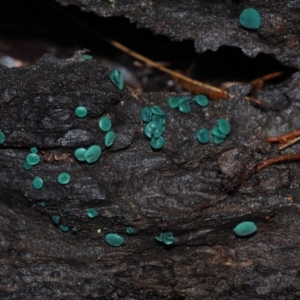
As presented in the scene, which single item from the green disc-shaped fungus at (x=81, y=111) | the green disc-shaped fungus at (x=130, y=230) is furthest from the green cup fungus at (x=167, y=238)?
the green disc-shaped fungus at (x=81, y=111)

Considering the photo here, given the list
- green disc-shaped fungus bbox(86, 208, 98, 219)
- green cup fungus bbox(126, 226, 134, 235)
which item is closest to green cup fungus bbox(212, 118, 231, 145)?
green cup fungus bbox(126, 226, 134, 235)

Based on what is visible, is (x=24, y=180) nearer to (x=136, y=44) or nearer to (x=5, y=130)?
(x=5, y=130)

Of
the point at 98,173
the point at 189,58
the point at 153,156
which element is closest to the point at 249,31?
the point at 189,58

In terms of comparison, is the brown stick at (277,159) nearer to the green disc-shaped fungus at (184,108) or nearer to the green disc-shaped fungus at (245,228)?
the green disc-shaped fungus at (245,228)

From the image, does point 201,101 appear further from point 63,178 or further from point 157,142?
point 63,178

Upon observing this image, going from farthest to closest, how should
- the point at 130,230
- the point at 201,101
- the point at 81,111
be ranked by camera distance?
1. the point at 201,101
2. the point at 130,230
3. the point at 81,111

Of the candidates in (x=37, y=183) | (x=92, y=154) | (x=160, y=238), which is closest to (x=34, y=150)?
(x=37, y=183)

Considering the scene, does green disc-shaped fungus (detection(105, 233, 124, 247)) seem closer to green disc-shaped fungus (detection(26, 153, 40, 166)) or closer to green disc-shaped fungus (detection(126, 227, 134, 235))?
green disc-shaped fungus (detection(126, 227, 134, 235))
